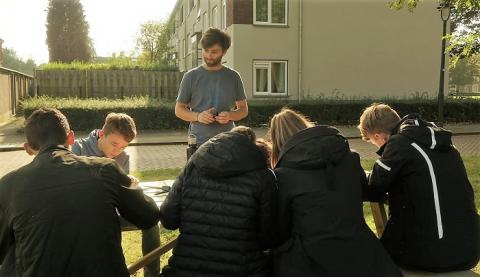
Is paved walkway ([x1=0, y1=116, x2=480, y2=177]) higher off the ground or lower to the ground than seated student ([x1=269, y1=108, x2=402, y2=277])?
lower

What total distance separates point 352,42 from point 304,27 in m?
2.35

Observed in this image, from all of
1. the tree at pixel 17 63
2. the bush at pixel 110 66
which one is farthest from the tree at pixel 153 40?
the tree at pixel 17 63

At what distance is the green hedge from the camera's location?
1827 cm

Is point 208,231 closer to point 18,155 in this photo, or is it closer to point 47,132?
point 47,132

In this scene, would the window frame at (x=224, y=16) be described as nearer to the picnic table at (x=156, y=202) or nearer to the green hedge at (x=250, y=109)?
the green hedge at (x=250, y=109)

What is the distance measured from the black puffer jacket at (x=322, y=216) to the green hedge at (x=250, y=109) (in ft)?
48.2

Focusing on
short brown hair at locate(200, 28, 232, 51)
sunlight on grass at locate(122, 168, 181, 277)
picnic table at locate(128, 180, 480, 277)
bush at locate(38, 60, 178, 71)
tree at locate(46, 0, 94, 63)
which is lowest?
sunlight on grass at locate(122, 168, 181, 277)

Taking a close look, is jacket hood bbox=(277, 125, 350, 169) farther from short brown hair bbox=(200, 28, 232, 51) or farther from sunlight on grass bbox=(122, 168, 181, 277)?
sunlight on grass bbox=(122, 168, 181, 277)

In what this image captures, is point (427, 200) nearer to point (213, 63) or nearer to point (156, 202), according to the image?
point (156, 202)

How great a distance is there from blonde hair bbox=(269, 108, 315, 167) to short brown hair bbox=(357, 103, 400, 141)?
2.06ft

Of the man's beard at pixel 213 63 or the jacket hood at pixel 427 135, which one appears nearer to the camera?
the jacket hood at pixel 427 135

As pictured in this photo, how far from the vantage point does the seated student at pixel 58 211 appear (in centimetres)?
230

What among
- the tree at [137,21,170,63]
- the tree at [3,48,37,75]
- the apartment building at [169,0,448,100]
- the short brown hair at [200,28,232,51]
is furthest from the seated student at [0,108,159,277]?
the tree at [3,48,37,75]

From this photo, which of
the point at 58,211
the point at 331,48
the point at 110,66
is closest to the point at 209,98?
the point at 58,211
